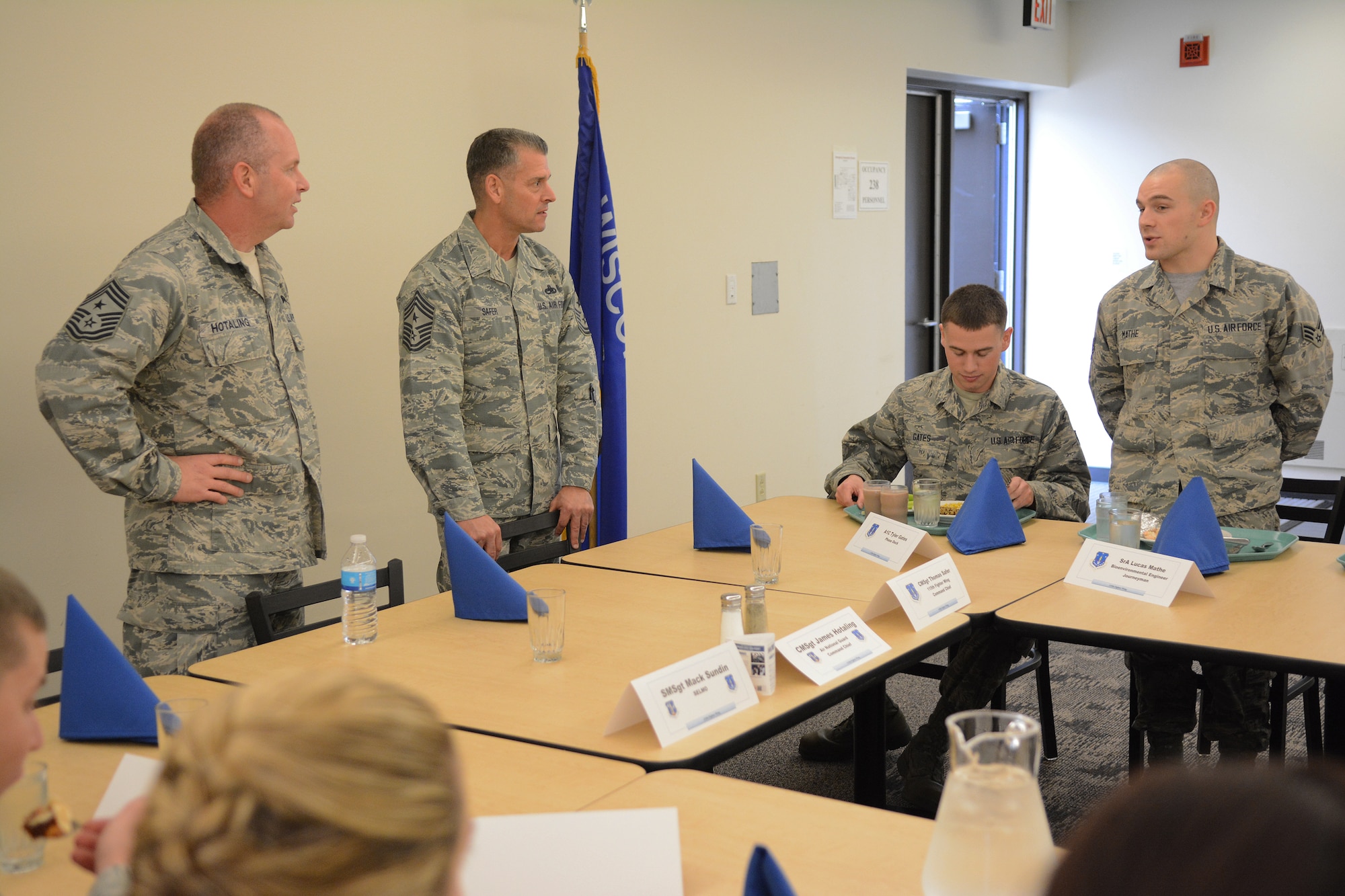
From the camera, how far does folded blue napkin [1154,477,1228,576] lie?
2340 mm

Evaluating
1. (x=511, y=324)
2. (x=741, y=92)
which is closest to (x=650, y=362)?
(x=741, y=92)

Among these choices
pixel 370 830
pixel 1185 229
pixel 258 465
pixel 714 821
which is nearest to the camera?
pixel 370 830

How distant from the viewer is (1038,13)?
6.67 metres

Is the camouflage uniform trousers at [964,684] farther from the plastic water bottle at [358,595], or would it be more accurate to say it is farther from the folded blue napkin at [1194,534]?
the plastic water bottle at [358,595]

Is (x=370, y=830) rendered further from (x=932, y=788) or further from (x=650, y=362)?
(x=650, y=362)

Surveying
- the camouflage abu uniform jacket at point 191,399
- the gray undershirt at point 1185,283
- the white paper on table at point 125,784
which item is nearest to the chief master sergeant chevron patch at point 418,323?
the camouflage abu uniform jacket at point 191,399

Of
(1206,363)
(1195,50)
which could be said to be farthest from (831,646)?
(1195,50)

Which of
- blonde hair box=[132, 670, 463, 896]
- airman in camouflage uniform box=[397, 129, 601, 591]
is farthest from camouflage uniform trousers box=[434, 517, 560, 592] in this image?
blonde hair box=[132, 670, 463, 896]

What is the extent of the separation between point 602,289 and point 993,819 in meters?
3.39

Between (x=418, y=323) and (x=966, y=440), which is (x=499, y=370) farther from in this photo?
(x=966, y=440)

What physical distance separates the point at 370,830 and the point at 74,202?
310 centimetres

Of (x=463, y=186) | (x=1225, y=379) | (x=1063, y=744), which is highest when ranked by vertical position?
(x=463, y=186)

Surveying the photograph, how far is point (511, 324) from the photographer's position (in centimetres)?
312

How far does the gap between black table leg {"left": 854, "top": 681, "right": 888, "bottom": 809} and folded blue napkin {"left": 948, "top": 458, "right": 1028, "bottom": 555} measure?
48cm
